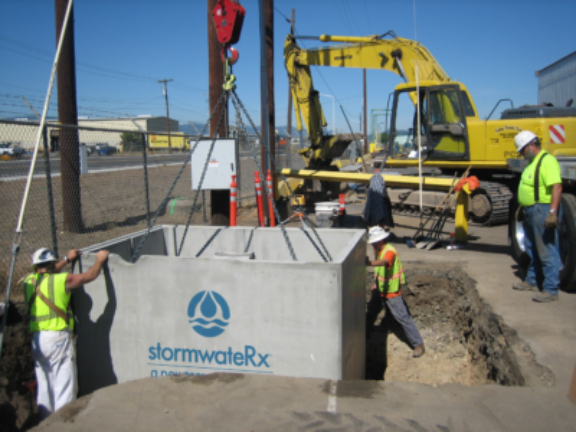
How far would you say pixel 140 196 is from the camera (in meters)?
14.7

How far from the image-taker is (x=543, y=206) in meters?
5.08

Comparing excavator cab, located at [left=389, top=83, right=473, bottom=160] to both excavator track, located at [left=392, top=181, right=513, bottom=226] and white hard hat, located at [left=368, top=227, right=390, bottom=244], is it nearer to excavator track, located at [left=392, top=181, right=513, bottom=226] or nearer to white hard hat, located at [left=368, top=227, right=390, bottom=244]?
excavator track, located at [left=392, top=181, right=513, bottom=226]

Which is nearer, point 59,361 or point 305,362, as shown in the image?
point 305,362

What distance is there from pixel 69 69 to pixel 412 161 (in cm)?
741

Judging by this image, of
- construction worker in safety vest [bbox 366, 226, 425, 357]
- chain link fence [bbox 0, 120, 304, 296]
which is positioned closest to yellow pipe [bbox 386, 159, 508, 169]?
chain link fence [bbox 0, 120, 304, 296]

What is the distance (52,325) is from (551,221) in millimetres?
4999

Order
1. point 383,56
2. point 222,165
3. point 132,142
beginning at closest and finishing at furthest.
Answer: point 222,165 < point 132,142 < point 383,56

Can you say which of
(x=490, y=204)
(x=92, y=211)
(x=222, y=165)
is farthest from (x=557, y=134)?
(x=92, y=211)

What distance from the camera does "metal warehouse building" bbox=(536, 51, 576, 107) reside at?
15.2 m

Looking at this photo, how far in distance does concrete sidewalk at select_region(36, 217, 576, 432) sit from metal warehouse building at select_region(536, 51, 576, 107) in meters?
14.9

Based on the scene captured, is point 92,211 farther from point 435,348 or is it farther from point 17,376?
point 435,348

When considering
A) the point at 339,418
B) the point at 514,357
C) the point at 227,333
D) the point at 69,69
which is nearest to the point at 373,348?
the point at 514,357

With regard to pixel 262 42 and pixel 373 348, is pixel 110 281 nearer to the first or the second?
pixel 373 348

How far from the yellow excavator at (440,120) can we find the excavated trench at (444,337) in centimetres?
278
